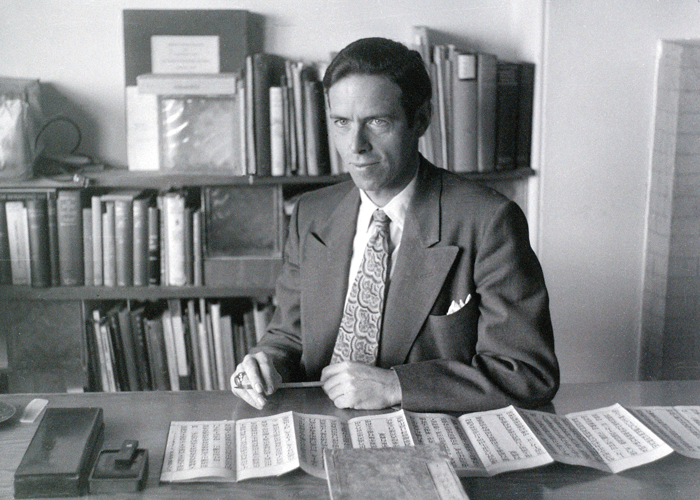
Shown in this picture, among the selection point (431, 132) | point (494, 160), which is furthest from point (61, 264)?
point (494, 160)

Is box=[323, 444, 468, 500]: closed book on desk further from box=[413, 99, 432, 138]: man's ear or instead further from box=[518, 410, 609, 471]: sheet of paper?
box=[413, 99, 432, 138]: man's ear

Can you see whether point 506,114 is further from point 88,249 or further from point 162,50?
point 88,249

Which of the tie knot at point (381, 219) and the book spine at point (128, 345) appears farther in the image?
the book spine at point (128, 345)

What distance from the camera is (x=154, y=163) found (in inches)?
98.1

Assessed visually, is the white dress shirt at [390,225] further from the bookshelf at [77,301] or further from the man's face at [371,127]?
the bookshelf at [77,301]

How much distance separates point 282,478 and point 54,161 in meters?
1.80

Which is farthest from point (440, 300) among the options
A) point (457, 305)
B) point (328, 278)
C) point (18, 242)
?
point (18, 242)

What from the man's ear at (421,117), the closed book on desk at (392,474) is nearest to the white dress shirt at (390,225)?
the man's ear at (421,117)

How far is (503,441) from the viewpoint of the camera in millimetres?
1134

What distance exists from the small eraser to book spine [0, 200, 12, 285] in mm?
1224

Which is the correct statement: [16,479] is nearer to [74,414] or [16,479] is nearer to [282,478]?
[74,414]

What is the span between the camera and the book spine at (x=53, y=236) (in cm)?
240

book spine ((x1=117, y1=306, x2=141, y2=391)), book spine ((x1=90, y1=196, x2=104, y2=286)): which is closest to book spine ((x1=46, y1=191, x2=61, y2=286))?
book spine ((x1=90, y1=196, x2=104, y2=286))

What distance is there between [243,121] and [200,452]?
1471 millimetres
